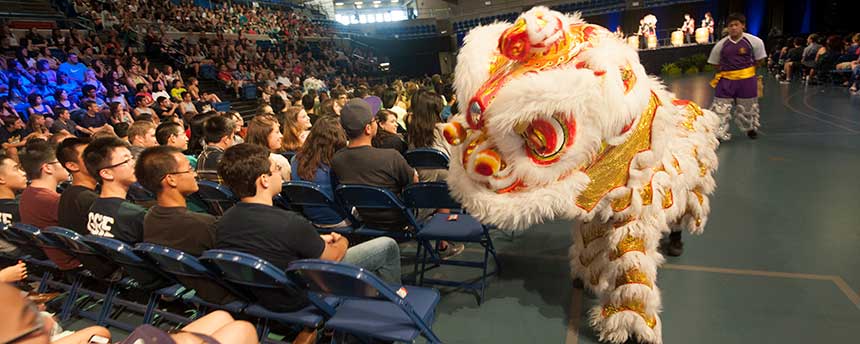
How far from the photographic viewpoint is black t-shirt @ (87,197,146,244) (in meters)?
2.54

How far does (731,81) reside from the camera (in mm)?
5625

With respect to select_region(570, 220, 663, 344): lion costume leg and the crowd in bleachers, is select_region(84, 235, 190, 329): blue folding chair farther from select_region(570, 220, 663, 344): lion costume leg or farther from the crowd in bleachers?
the crowd in bleachers

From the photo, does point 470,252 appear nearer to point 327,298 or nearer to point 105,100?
Result: point 327,298

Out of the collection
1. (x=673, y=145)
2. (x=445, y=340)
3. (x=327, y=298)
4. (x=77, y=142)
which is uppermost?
(x=77, y=142)

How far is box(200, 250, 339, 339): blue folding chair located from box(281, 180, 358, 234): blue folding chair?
35.1 inches

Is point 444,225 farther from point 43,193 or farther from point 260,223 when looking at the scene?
point 43,193

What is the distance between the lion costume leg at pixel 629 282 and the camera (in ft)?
6.97

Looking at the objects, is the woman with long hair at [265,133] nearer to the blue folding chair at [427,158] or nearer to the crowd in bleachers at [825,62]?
the blue folding chair at [427,158]

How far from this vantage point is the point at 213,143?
3887 mm

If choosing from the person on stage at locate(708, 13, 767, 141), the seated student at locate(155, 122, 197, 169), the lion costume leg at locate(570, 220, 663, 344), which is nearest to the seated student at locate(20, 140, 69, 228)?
the seated student at locate(155, 122, 197, 169)

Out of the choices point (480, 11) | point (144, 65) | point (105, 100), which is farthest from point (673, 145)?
point (480, 11)

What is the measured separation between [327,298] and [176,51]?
1328 cm

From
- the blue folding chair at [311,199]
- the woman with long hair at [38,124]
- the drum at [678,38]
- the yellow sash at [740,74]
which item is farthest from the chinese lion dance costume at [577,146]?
the drum at [678,38]

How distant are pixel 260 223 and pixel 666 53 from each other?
17.3m
